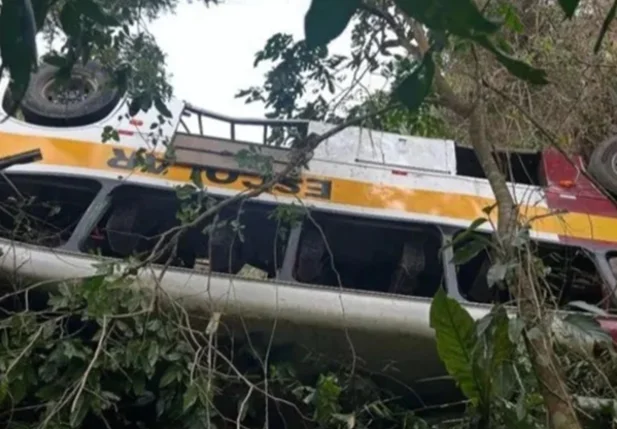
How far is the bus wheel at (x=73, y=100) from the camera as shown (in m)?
4.89

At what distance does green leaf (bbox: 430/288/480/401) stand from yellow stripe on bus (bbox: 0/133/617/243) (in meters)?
1.70

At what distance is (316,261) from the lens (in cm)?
462

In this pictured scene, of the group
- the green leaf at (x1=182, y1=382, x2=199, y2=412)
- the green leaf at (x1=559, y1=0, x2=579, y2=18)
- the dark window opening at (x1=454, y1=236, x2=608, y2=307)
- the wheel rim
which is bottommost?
the dark window opening at (x1=454, y1=236, x2=608, y2=307)

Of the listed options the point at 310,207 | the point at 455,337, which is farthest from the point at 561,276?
the point at 455,337

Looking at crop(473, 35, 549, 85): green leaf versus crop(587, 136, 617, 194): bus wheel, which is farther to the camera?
crop(587, 136, 617, 194): bus wheel

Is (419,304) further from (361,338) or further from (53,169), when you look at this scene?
(53,169)

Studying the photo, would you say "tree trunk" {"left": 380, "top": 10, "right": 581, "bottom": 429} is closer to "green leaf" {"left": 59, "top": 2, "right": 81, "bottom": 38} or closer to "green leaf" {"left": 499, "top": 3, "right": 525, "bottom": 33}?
"green leaf" {"left": 499, "top": 3, "right": 525, "bottom": 33}

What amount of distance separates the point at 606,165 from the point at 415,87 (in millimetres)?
4185

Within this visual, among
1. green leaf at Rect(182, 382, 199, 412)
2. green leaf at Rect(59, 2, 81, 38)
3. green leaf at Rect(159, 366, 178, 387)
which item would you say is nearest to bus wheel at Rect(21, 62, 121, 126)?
green leaf at Rect(159, 366, 178, 387)

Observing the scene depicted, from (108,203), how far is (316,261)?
112 centimetres

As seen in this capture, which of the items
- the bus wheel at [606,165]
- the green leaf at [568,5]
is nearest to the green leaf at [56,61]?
the green leaf at [568,5]

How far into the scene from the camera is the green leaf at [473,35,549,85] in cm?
110

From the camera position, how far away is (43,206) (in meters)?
4.51

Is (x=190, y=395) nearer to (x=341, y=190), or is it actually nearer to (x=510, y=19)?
(x=341, y=190)
